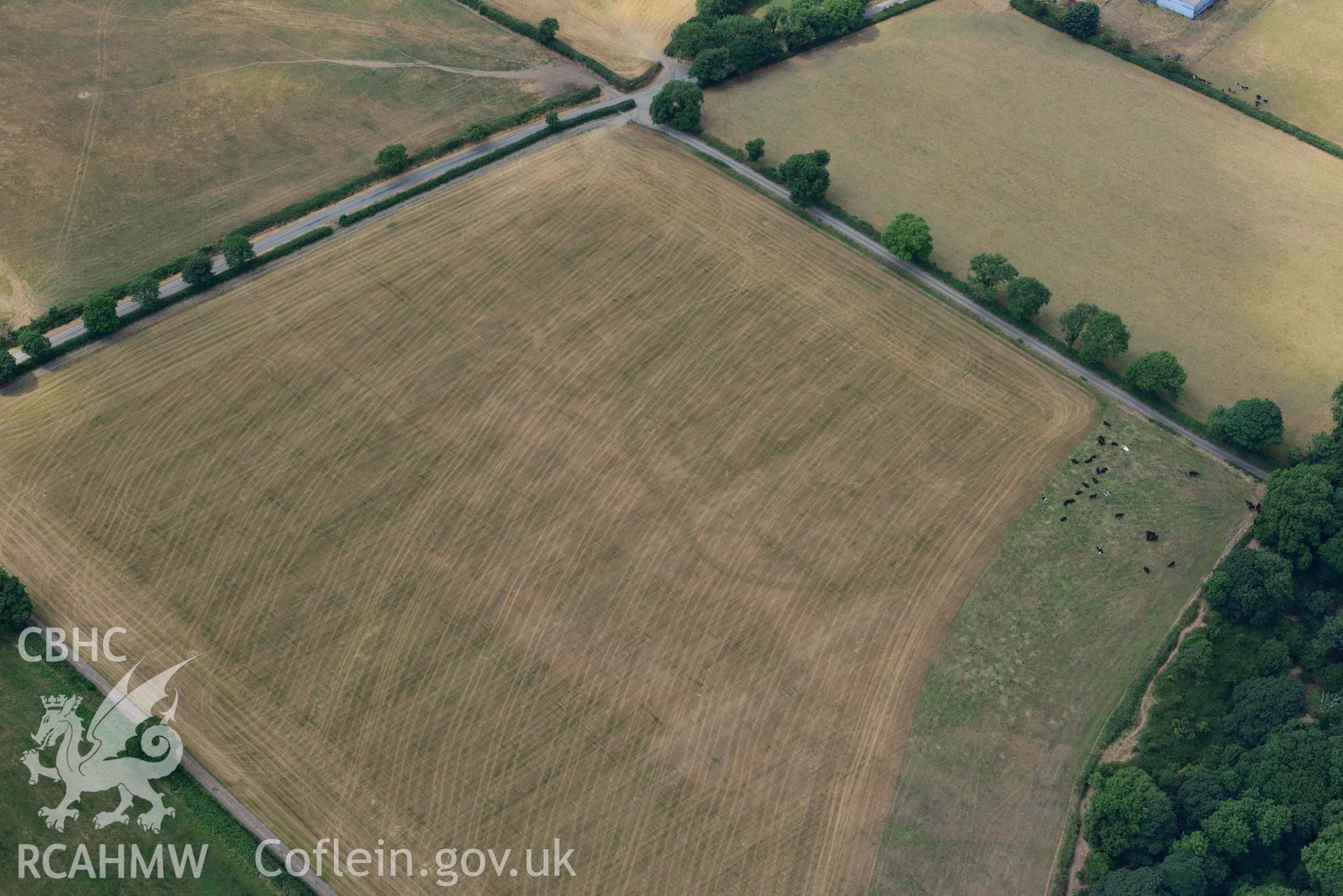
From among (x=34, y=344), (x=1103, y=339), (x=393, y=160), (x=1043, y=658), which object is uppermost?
(x=1103, y=339)

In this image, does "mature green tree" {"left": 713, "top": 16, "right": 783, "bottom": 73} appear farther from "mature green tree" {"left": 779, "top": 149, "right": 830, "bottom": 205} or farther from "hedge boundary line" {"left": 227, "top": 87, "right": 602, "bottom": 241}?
"mature green tree" {"left": 779, "top": 149, "right": 830, "bottom": 205}

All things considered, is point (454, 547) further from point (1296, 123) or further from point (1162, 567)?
point (1296, 123)

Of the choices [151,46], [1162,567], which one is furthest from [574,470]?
[151,46]

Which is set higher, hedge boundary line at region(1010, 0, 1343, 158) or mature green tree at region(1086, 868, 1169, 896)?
hedge boundary line at region(1010, 0, 1343, 158)

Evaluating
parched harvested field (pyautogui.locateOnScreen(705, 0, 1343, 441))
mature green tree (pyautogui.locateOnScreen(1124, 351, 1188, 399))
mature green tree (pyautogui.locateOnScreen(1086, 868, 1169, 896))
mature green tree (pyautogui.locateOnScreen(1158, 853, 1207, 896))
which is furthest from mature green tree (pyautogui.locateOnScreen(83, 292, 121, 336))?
mature green tree (pyautogui.locateOnScreen(1158, 853, 1207, 896))

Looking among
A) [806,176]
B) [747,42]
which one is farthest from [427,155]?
[806,176]

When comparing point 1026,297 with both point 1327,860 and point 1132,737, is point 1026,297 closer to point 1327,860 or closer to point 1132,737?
point 1132,737
